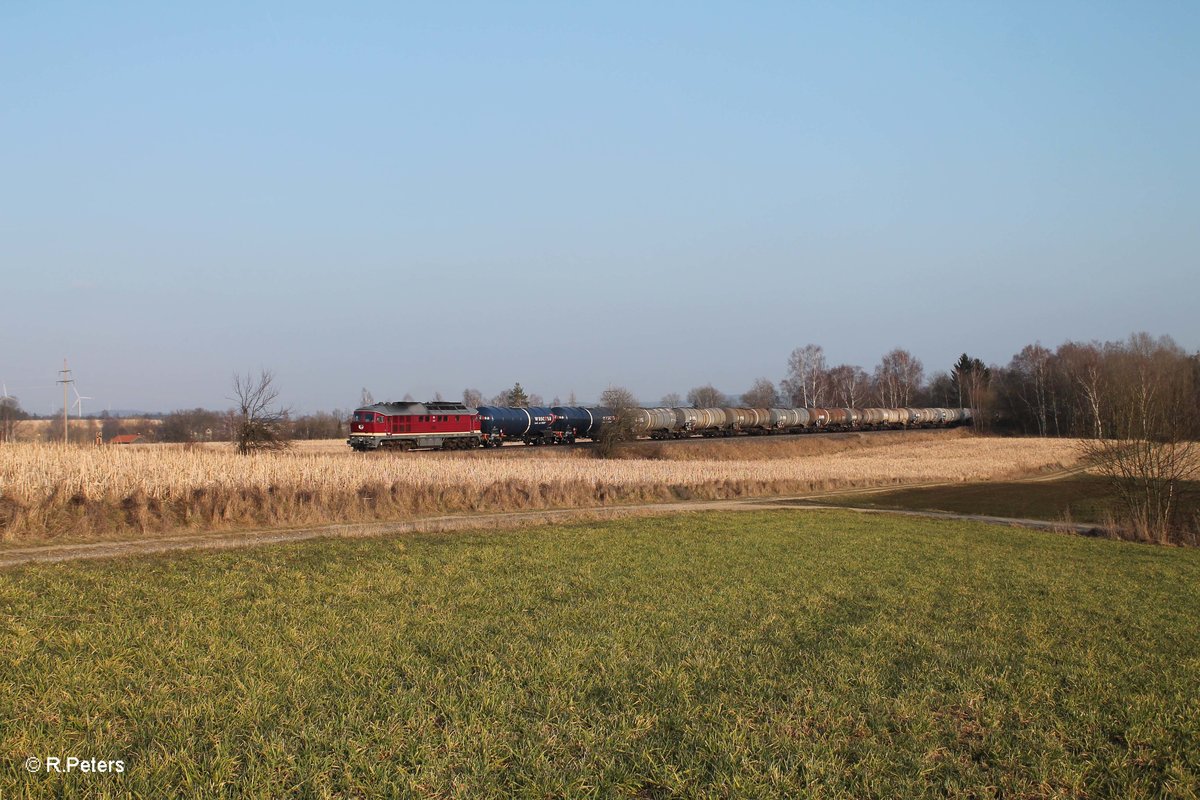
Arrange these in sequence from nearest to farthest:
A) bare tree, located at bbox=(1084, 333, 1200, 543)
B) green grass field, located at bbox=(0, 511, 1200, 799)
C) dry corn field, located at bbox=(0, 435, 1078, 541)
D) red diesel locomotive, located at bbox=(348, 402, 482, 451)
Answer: green grass field, located at bbox=(0, 511, 1200, 799), dry corn field, located at bbox=(0, 435, 1078, 541), bare tree, located at bbox=(1084, 333, 1200, 543), red diesel locomotive, located at bbox=(348, 402, 482, 451)

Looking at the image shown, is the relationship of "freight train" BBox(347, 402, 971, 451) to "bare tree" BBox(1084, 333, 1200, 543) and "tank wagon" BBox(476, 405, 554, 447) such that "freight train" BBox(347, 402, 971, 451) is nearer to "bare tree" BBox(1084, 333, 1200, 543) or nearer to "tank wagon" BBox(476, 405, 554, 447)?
"tank wagon" BBox(476, 405, 554, 447)

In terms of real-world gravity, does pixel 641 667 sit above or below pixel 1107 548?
above

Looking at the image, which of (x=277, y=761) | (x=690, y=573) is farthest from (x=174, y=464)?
(x=277, y=761)

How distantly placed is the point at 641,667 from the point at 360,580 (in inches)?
211

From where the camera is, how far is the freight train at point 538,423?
159 feet

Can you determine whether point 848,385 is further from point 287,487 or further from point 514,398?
point 287,487

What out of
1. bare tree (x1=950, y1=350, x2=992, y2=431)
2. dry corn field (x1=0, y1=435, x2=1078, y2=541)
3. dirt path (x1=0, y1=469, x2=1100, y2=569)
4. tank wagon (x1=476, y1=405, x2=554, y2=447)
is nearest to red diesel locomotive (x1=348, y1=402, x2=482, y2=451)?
tank wagon (x1=476, y1=405, x2=554, y2=447)

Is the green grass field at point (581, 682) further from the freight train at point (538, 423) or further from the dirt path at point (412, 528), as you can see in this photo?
the freight train at point (538, 423)

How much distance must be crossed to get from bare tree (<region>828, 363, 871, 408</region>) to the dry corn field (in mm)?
96106

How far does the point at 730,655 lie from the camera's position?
7809 millimetres

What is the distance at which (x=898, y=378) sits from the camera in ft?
463

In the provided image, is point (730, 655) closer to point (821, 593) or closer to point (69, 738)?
point (821, 593)

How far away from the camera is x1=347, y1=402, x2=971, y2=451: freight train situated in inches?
1911

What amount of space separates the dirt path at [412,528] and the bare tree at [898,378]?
108056mm
